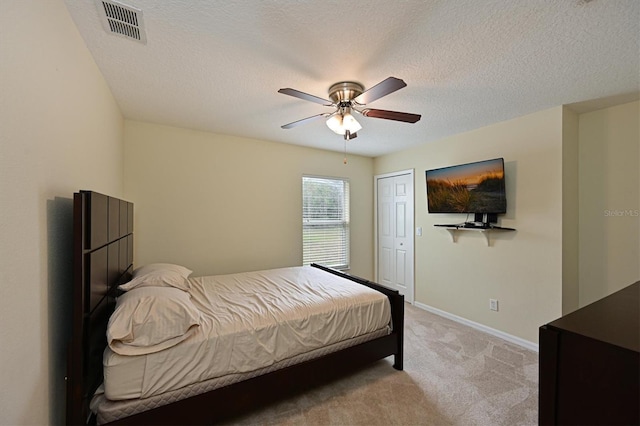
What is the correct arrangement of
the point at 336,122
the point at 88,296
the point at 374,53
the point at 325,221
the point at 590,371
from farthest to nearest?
the point at 325,221
the point at 336,122
the point at 374,53
the point at 88,296
the point at 590,371

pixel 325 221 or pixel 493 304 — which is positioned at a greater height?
pixel 325 221

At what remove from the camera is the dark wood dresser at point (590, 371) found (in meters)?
0.85

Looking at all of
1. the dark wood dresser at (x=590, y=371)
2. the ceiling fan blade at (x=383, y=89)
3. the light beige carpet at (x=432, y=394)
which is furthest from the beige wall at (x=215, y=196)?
the dark wood dresser at (x=590, y=371)

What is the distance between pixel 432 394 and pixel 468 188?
7.67ft

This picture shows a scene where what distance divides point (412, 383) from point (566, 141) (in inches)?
110

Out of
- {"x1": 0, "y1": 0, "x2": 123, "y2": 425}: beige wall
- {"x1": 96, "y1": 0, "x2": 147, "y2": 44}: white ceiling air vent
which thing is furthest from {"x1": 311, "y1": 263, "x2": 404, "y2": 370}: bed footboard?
{"x1": 96, "y1": 0, "x2": 147, "y2": 44}: white ceiling air vent

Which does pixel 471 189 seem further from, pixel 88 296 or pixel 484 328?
pixel 88 296

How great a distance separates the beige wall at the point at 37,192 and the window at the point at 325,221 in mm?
2938

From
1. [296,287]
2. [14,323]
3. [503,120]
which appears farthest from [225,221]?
[503,120]

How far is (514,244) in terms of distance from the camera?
3020mm

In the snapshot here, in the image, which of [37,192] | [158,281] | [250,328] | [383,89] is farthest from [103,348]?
[383,89]

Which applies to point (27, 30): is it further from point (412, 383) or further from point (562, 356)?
point (412, 383)

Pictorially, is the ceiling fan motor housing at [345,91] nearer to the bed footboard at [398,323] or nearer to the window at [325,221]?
the bed footboard at [398,323]

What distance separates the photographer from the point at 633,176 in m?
2.51
